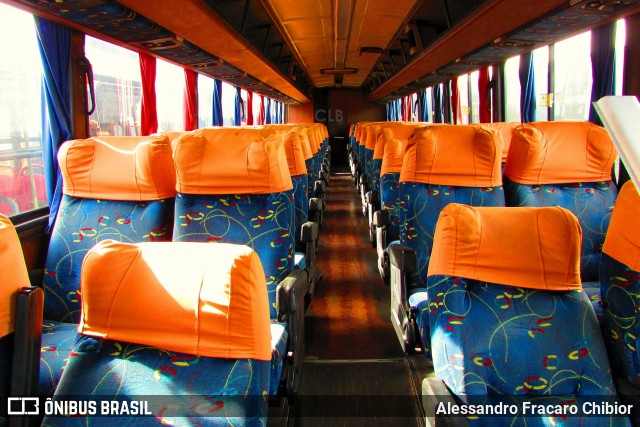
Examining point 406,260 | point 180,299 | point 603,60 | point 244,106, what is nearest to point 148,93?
point 406,260

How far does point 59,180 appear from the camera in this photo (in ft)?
9.98

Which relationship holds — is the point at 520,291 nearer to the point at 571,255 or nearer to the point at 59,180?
the point at 571,255

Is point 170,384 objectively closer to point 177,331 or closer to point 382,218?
point 177,331

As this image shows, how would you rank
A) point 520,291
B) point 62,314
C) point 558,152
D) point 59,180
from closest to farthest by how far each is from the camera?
point 520,291, point 62,314, point 558,152, point 59,180

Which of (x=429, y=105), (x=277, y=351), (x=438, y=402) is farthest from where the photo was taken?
(x=429, y=105)

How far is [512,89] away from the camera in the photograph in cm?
687

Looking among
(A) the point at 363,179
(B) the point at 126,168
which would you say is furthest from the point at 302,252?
(A) the point at 363,179

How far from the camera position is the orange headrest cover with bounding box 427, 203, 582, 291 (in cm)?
157

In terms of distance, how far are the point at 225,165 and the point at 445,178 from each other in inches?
54.3

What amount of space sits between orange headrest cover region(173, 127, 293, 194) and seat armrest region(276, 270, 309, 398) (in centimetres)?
57

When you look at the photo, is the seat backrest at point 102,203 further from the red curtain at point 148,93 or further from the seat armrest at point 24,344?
the red curtain at point 148,93

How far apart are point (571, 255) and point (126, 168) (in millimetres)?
2260

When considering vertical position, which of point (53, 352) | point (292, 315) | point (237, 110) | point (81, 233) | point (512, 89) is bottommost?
point (53, 352)

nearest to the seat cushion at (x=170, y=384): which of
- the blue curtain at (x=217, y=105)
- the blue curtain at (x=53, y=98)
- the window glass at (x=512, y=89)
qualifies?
the blue curtain at (x=53, y=98)
